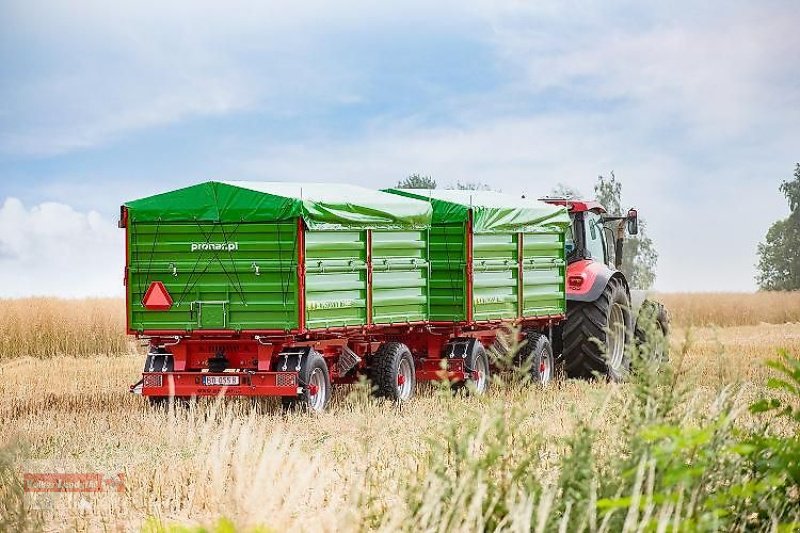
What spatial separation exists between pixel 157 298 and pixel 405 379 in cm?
300

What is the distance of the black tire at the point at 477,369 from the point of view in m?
16.1

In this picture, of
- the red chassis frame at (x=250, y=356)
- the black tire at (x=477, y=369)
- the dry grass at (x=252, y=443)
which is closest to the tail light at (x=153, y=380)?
the red chassis frame at (x=250, y=356)

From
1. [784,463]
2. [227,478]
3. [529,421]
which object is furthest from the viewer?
[529,421]

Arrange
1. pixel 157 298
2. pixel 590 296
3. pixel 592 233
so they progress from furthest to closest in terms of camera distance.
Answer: pixel 592 233
pixel 590 296
pixel 157 298

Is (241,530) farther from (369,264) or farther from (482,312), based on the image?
(482,312)

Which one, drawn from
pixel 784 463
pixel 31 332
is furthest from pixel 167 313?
pixel 31 332

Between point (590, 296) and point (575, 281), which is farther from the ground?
point (575, 281)

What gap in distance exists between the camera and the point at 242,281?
13.7 metres

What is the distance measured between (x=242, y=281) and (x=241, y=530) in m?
8.43

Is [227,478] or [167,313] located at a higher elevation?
[167,313]

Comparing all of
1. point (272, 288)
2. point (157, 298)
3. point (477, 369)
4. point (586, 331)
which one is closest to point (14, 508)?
point (272, 288)

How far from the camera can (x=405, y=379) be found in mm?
15414

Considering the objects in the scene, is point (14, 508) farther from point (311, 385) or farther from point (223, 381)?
point (311, 385)

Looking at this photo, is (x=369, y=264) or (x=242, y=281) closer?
(x=242, y=281)
